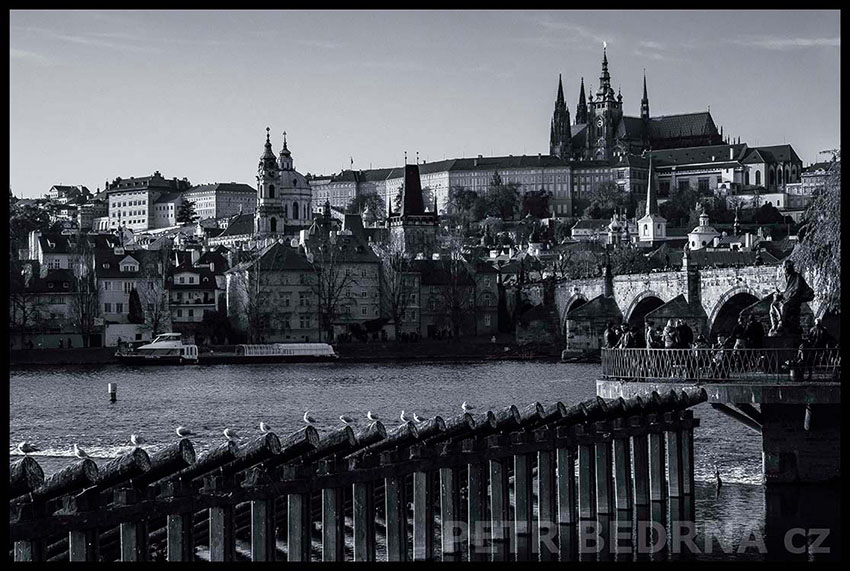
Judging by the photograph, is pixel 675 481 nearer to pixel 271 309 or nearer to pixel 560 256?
pixel 271 309

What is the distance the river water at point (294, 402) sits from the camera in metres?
38.2

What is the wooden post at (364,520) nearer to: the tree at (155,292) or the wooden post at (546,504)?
the wooden post at (546,504)

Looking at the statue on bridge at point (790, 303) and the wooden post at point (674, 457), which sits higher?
the statue on bridge at point (790, 303)

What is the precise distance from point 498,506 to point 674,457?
6.66m

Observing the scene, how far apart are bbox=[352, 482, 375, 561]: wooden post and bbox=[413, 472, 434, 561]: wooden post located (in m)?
1.21

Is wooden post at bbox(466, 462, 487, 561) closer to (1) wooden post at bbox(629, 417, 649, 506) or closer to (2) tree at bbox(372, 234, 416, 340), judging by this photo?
(1) wooden post at bbox(629, 417, 649, 506)

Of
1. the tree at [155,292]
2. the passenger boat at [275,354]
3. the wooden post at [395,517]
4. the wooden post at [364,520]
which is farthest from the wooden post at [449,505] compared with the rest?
the tree at [155,292]

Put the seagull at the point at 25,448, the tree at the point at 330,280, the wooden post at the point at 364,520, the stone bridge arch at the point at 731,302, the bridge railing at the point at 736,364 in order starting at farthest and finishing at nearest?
the tree at the point at 330,280
the stone bridge arch at the point at 731,302
the seagull at the point at 25,448
the bridge railing at the point at 736,364
the wooden post at the point at 364,520

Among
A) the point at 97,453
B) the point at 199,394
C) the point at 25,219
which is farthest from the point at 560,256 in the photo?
the point at 97,453

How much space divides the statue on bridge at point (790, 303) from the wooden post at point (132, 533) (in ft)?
47.7

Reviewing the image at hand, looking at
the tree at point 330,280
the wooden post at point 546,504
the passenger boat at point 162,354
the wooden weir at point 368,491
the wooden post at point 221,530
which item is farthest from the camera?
the tree at point 330,280

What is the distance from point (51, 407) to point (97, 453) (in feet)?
71.8

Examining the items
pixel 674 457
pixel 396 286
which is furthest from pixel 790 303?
pixel 396 286
